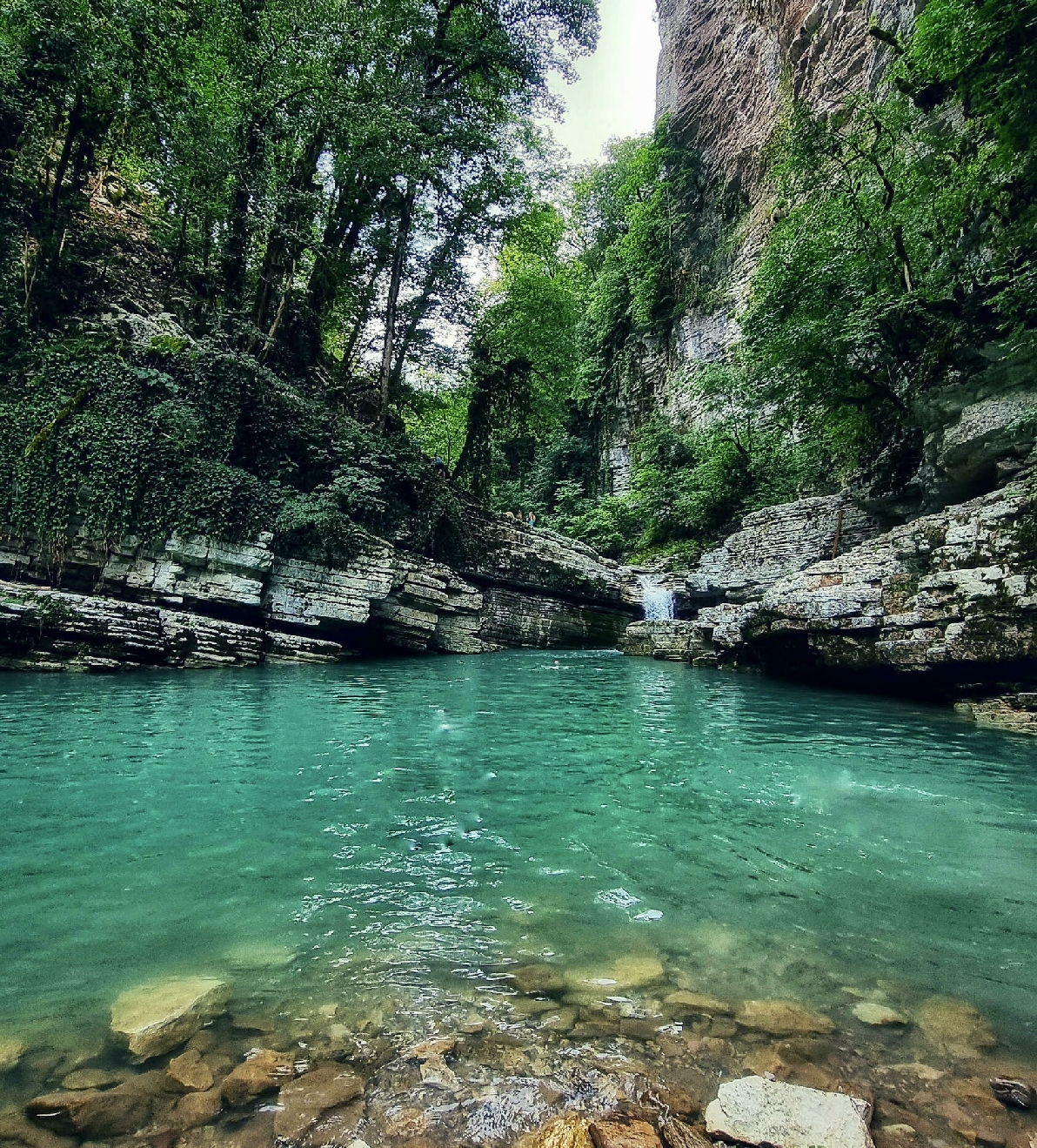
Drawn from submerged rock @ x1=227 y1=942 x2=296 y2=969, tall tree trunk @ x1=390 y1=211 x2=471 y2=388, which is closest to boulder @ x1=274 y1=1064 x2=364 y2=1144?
submerged rock @ x1=227 y1=942 x2=296 y2=969

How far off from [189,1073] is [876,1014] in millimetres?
2576

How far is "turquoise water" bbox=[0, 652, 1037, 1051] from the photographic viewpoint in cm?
255

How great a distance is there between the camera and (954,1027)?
7.36 feet

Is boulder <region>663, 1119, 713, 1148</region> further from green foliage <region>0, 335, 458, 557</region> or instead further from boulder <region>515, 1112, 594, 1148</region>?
green foliage <region>0, 335, 458, 557</region>

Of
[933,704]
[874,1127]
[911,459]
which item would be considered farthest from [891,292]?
[874,1127]

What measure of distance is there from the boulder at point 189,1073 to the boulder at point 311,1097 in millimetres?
272

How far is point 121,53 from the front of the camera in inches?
493

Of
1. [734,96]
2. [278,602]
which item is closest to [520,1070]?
[278,602]

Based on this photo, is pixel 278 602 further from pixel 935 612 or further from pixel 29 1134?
pixel 935 612

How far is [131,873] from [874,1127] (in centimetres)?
366

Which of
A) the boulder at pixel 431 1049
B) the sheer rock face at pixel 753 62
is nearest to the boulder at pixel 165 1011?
the boulder at pixel 431 1049

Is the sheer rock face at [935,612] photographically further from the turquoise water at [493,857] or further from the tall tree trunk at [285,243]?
A: the tall tree trunk at [285,243]

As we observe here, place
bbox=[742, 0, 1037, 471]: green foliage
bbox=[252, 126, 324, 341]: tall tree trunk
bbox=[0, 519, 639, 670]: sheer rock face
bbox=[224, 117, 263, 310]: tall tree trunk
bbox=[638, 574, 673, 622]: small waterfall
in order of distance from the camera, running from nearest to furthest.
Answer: bbox=[742, 0, 1037, 471]: green foliage < bbox=[0, 519, 639, 670]: sheer rock face < bbox=[224, 117, 263, 310]: tall tree trunk < bbox=[252, 126, 324, 341]: tall tree trunk < bbox=[638, 574, 673, 622]: small waterfall

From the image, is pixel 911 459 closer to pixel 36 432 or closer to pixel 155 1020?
pixel 155 1020
